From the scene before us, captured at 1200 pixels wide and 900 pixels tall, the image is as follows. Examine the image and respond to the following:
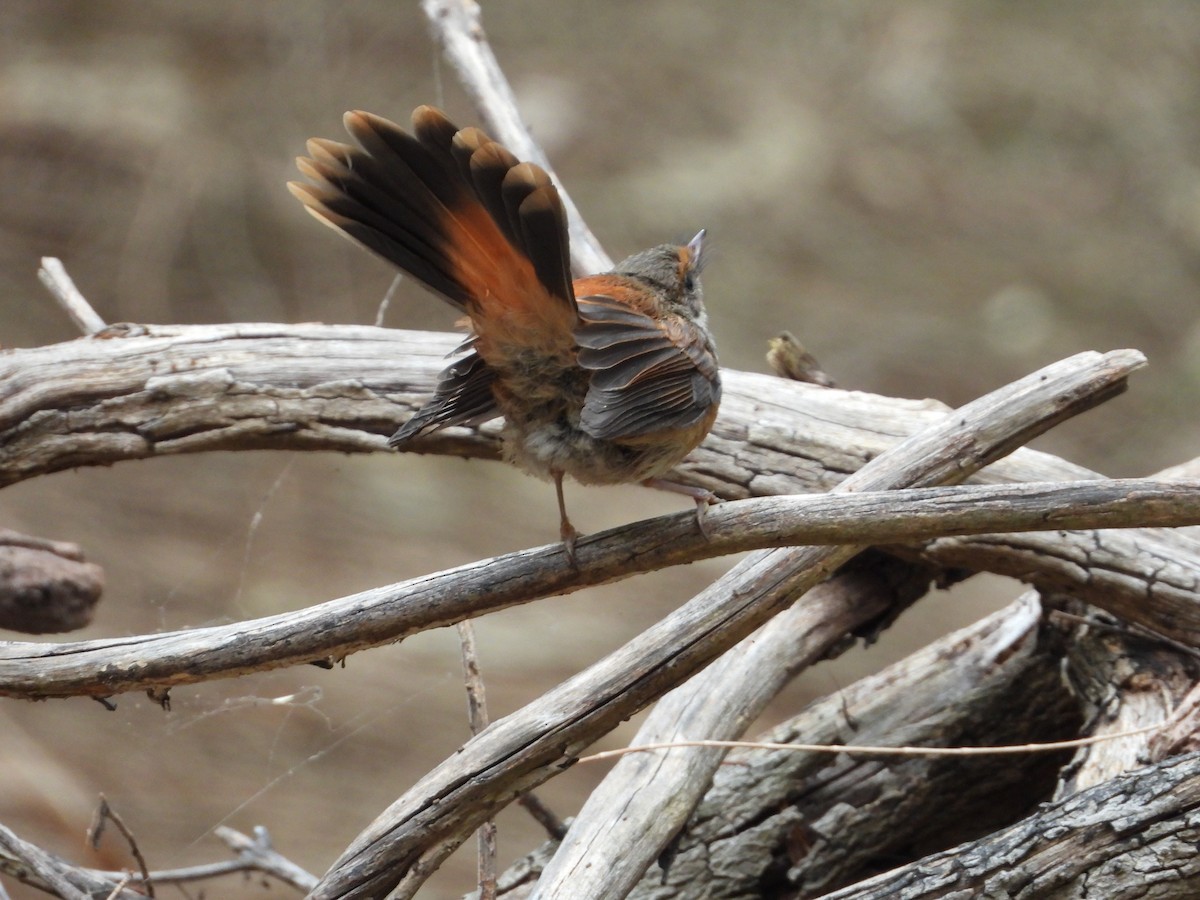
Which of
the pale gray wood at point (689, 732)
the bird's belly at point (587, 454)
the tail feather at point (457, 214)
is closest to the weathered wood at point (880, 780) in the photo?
the pale gray wood at point (689, 732)

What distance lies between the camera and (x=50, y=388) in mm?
3127

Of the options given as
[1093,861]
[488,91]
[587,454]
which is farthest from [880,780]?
[488,91]

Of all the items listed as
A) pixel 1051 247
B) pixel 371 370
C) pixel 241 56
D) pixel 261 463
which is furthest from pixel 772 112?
pixel 371 370

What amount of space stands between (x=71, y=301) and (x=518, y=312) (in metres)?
2.06

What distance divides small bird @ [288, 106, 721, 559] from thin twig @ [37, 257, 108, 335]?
1.62 meters

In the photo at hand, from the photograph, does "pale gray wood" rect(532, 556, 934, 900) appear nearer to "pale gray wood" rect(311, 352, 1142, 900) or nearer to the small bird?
"pale gray wood" rect(311, 352, 1142, 900)

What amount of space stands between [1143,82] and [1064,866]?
6.33m

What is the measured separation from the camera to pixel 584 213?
654cm

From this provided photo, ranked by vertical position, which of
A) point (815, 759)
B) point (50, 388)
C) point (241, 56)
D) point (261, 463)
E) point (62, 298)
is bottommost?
point (815, 759)

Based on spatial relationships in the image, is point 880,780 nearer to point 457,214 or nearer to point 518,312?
point 518,312

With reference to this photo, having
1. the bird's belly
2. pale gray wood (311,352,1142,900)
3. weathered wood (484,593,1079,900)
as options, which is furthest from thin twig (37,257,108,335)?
weathered wood (484,593,1079,900)

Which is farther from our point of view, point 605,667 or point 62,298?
point 62,298

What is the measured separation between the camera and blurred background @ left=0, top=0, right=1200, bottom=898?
5859 mm

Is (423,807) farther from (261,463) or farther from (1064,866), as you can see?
(261,463)
